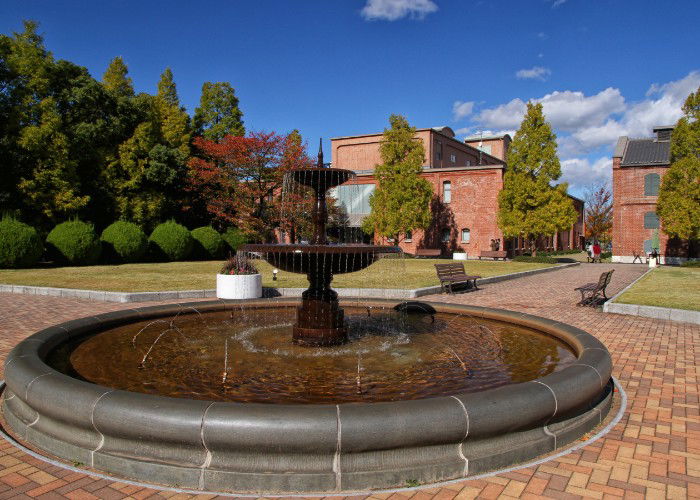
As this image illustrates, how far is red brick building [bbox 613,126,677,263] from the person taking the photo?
3762 centimetres

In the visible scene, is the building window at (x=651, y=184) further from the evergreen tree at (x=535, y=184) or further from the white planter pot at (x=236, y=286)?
the white planter pot at (x=236, y=286)

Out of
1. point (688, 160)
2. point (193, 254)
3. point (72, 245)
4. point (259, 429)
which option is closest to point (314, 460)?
point (259, 429)

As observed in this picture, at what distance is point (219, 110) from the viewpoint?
42.1 meters

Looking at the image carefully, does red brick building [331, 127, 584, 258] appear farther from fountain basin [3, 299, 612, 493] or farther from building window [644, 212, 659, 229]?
fountain basin [3, 299, 612, 493]

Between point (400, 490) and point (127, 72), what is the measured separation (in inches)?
1769

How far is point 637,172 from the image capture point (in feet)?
127

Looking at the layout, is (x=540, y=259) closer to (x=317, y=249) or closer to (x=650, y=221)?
(x=650, y=221)

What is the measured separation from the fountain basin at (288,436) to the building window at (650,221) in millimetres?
40280

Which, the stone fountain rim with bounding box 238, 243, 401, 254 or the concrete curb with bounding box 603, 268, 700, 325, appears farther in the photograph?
the concrete curb with bounding box 603, 268, 700, 325

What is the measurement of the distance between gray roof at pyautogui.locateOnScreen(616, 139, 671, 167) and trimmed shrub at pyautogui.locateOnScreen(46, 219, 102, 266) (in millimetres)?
39759

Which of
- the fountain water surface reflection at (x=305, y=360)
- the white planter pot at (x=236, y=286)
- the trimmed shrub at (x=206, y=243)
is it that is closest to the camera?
the fountain water surface reflection at (x=305, y=360)

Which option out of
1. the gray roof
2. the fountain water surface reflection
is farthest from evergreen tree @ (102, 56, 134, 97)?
the gray roof

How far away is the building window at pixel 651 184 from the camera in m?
37.7

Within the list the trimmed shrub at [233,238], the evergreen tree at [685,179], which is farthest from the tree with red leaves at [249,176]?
the evergreen tree at [685,179]
